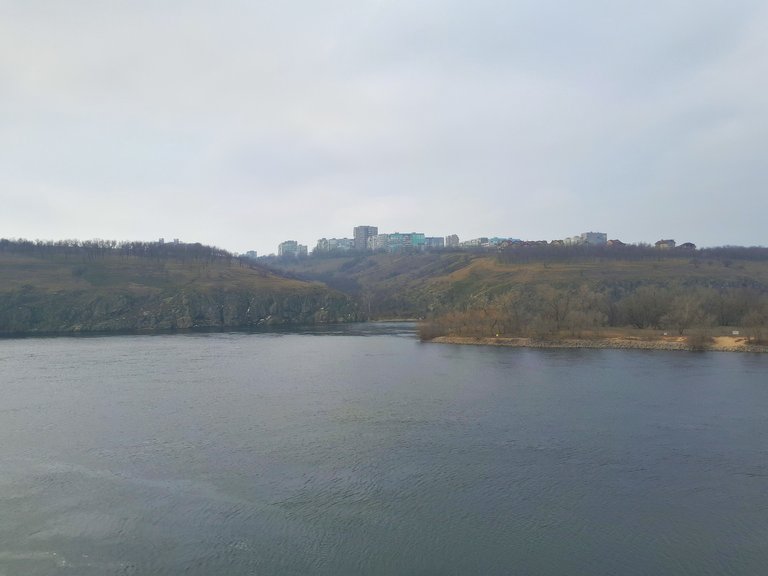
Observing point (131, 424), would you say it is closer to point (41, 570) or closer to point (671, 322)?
point (41, 570)

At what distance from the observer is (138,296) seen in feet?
378

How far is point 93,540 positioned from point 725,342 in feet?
228

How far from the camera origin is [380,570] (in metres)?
16.5

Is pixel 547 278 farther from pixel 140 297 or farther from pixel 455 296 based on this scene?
pixel 140 297

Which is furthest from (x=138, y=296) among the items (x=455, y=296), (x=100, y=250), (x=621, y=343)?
(x=621, y=343)

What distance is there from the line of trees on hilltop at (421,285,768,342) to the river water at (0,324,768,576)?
87.8 ft

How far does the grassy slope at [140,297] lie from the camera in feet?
346

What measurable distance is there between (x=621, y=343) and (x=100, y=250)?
447 ft

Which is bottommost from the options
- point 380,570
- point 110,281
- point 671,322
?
point 380,570

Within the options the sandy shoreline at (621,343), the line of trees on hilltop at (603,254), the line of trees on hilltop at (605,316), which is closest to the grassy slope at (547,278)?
the line of trees on hilltop at (603,254)

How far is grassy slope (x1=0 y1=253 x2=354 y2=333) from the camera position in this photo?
10538 centimetres

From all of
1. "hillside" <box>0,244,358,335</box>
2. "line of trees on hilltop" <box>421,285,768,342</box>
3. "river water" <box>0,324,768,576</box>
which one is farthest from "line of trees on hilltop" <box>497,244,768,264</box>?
"river water" <box>0,324,768,576</box>

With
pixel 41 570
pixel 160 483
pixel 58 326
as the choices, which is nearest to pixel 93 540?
pixel 41 570

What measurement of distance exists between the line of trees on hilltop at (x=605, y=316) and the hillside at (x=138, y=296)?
163ft
